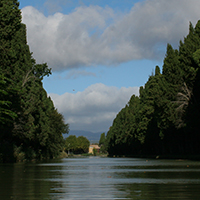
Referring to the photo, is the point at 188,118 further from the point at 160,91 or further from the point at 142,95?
the point at 142,95

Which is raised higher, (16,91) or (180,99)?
(180,99)

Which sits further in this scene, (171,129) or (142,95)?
(142,95)

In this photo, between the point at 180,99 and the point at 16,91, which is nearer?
the point at 16,91

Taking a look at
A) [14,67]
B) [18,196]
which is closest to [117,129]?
[14,67]

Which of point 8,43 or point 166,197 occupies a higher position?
point 8,43

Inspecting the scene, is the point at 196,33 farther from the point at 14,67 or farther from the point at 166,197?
the point at 166,197

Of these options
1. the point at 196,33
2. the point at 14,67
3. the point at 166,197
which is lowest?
the point at 166,197

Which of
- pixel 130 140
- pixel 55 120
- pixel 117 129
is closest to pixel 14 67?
pixel 55 120

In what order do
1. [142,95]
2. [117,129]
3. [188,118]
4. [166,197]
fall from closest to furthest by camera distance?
1. [166,197]
2. [188,118]
3. [142,95]
4. [117,129]

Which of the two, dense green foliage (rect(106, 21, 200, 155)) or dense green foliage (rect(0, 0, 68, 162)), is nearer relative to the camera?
dense green foliage (rect(0, 0, 68, 162))

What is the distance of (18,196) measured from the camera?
919cm

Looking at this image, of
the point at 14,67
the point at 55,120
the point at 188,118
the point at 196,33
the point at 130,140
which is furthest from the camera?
the point at 130,140

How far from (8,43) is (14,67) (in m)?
3.70

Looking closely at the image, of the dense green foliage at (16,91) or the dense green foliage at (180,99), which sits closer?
the dense green foliage at (16,91)
